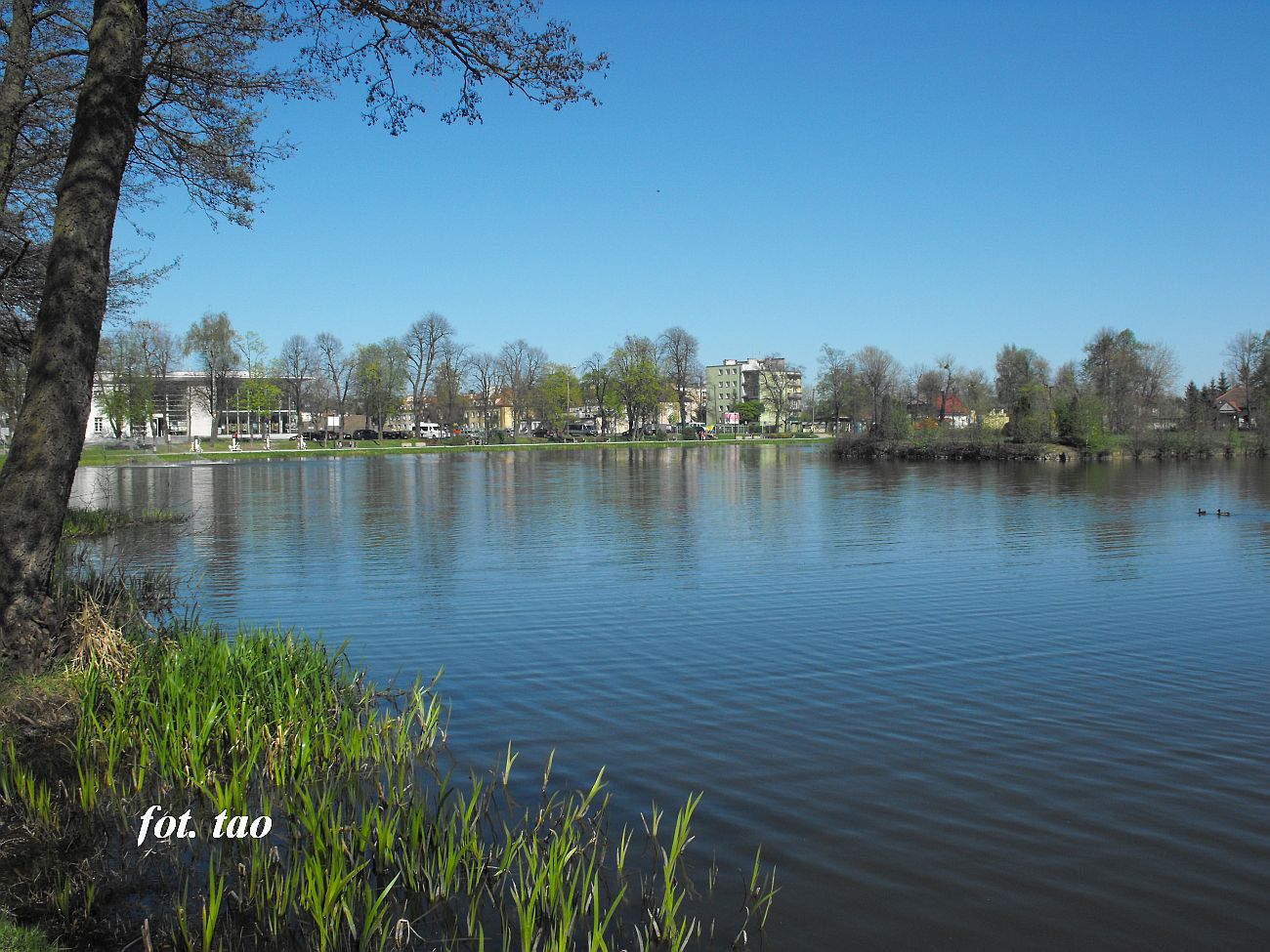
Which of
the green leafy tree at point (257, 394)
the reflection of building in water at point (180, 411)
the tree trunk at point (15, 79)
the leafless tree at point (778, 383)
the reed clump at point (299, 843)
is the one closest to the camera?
the reed clump at point (299, 843)

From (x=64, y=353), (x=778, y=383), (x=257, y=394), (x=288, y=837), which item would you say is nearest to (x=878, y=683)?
(x=288, y=837)

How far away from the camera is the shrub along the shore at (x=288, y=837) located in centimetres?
547

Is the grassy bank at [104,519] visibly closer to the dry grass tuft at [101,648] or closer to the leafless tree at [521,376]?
the dry grass tuft at [101,648]

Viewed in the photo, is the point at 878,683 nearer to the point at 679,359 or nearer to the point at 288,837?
the point at 288,837

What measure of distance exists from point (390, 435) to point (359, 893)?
418 feet

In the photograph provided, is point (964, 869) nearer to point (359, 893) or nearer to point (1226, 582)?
point (359, 893)

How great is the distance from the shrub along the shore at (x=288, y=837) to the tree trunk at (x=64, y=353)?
96 centimetres

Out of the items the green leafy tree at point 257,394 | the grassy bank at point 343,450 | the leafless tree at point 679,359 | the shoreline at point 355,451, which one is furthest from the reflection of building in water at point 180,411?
the leafless tree at point 679,359

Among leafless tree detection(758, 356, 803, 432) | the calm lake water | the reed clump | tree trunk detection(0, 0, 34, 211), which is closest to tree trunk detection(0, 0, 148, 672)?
the reed clump

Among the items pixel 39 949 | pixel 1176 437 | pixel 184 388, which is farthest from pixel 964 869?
pixel 184 388

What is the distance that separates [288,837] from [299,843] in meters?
0.28

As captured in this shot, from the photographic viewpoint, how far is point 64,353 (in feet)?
31.1

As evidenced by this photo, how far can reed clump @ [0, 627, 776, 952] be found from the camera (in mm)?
5453

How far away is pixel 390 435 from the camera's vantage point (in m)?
129
